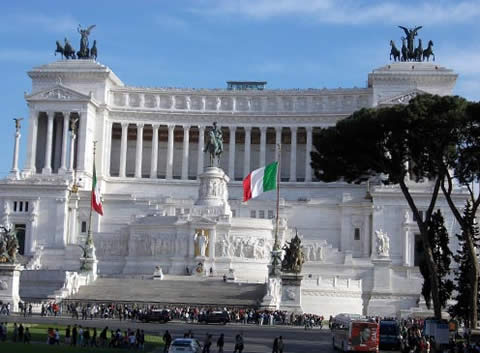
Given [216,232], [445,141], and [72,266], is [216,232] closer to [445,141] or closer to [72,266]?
[72,266]

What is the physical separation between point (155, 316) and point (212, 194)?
32552mm

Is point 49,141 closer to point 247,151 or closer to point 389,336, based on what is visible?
point 247,151

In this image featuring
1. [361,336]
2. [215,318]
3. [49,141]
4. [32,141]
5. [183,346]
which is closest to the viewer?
[183,346]

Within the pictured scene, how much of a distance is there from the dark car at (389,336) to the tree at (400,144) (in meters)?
2.35

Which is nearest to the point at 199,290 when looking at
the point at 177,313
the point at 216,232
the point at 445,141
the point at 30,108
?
the point at 177,313

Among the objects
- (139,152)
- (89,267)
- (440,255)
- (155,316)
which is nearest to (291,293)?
(155,316)

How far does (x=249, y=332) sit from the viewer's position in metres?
55.1

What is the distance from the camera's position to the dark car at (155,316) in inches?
2408

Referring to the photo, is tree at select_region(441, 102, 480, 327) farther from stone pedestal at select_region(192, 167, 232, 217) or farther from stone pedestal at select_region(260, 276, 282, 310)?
stone pedestal at select_region(192, 167, 232, 217)

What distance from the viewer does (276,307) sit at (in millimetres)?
66938

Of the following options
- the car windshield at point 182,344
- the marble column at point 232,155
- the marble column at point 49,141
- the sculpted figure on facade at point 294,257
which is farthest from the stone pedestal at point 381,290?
the marble column at point 49,141

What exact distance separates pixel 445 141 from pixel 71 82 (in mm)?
70324

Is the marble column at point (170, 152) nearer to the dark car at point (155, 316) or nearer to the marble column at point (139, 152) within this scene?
Result: the marble column at point (139, 152)

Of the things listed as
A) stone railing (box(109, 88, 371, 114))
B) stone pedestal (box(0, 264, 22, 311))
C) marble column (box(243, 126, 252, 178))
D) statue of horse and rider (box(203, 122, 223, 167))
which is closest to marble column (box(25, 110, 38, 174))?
stone railing (box(109, 88, 371, 114))
